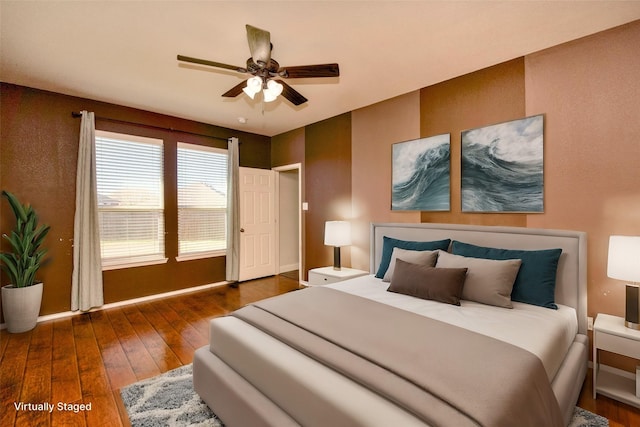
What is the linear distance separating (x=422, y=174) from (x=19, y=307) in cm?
452

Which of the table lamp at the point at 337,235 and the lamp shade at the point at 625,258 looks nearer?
the lamp shade at the point at 625,258

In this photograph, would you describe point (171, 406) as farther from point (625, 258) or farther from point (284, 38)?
point (625, 258)

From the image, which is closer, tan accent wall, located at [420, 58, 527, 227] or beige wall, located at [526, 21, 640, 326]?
beige wall, located at [526, 21, 640, 326]

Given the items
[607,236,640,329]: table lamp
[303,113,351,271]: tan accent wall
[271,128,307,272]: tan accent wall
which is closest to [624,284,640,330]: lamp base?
[607,236,640,329]: table lamp

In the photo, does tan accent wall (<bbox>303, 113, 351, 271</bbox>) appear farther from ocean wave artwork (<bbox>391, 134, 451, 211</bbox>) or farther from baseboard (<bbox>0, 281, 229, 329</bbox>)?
baseboard (<bbox>0, 281, 229, 329</bbox>)

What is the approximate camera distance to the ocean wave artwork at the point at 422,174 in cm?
320

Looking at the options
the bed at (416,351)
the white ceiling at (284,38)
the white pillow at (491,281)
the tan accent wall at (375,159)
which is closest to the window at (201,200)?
the white ceiling at (284,38)

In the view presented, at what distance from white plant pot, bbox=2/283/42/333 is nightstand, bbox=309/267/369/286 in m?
3.05

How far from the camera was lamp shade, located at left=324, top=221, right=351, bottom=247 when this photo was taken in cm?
393

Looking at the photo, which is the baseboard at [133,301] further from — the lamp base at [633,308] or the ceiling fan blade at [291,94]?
the lamp base at [633,308]

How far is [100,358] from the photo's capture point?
2574 mm

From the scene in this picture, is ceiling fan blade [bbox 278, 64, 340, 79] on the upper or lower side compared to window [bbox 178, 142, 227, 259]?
upper

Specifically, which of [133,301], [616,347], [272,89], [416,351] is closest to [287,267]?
[133,301]

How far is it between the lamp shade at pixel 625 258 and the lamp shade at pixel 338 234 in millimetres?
2538
